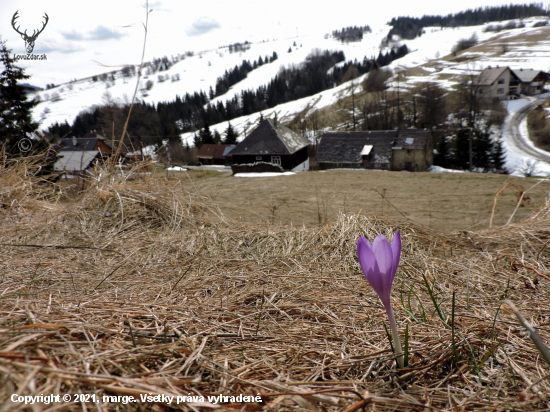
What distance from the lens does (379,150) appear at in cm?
3800

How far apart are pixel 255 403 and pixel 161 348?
1.23 ft

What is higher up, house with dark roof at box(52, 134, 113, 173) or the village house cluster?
house with dark roof at box(52, 134, 113, 173)

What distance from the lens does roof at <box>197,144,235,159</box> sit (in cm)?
5090

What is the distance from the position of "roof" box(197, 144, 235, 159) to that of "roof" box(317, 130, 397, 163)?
18.7m

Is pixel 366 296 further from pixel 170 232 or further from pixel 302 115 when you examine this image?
pixel 302 115

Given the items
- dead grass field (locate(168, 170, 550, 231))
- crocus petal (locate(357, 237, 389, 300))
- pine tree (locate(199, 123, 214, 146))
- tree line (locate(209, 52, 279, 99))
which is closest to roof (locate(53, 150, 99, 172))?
dead grass field (locate(168, 170, 550, 231))

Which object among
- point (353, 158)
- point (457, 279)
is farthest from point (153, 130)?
point (457, 279)

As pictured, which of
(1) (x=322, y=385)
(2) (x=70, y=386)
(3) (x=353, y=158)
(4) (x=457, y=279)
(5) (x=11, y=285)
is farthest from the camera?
(3) (x=353, y=158)

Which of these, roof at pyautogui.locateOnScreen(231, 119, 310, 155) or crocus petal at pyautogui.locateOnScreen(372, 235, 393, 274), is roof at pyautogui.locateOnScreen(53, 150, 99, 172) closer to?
crocus petal at pyautogui.locateOnScreen(372, 235, 393, 274)

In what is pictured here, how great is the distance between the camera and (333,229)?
3051mm

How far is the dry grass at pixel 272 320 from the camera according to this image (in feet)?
2.76

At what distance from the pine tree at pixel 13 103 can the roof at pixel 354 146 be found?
29.1 meters

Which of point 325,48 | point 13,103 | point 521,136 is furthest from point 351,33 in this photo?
point 13,103

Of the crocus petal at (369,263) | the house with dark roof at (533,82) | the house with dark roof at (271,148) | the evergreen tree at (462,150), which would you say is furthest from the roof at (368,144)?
the house with dark roof at (533,82)
